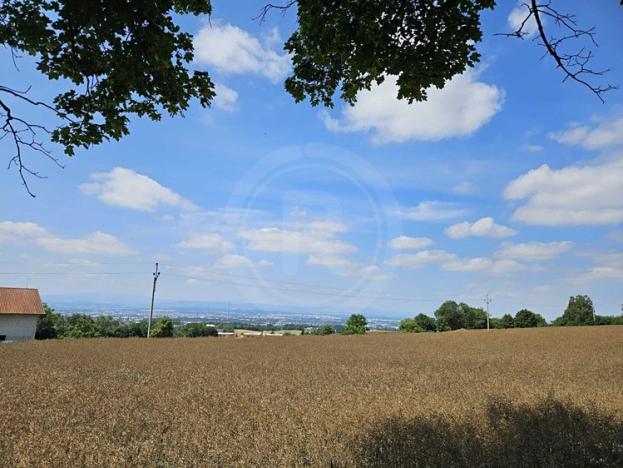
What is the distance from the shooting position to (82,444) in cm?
560

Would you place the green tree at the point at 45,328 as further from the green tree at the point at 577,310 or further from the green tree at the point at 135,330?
the green tree at the point at 577,310

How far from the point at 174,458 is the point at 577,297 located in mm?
129401

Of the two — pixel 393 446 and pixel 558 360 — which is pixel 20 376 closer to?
pixel 393 446

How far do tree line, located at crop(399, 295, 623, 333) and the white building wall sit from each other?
57385mm

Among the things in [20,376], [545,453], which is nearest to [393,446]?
[545,453]

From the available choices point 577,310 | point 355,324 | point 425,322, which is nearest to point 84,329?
point 355,324

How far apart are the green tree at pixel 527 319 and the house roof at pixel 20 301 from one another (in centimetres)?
7843

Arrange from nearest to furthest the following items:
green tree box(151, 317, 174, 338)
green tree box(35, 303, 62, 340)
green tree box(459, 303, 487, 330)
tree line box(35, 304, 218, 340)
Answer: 1. green tree box(151, 317, 174, 338)
2. tree line box(35, 304, 218, 340)
3. green tree box(35, 303, 62, 340)
4. green tree box(459, 303, 487, 330)

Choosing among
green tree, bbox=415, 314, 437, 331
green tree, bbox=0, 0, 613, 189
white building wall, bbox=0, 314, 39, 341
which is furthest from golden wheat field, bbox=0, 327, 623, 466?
green tree, bbox=415, 314, 437, 331

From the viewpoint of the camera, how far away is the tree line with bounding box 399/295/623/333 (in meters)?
77.5

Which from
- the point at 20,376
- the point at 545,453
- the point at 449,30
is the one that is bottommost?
the point at 20,376

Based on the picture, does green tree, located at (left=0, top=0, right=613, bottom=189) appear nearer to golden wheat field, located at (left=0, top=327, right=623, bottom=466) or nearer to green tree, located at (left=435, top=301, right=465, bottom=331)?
golden wheat field, located at (left=0, top=327, right=623, bottom=466)

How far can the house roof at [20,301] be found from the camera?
52.5m

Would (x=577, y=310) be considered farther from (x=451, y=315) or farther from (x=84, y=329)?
(x=84, y=329)
